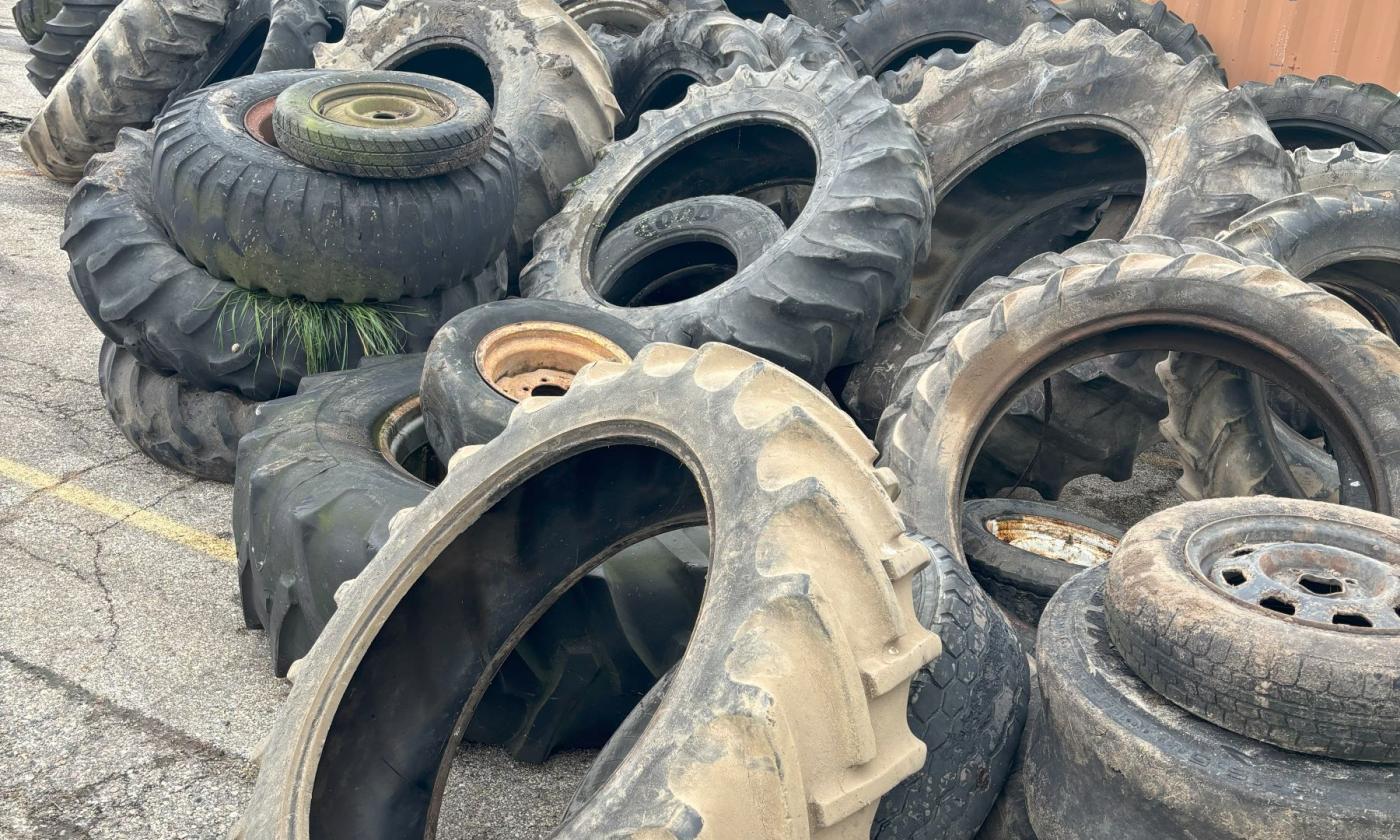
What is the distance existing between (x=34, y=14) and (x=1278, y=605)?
985 cm

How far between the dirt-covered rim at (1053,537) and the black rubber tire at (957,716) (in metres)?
1.11

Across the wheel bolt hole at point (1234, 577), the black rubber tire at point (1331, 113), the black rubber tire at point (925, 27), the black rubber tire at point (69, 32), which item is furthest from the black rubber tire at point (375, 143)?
the black rubber tire at point (69, 32)

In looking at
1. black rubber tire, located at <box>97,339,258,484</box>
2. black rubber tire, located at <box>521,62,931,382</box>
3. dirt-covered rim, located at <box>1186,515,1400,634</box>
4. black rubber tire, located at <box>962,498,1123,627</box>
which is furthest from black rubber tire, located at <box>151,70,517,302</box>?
dirt-covered rim, located at <box>1186,515,1400,634</box>

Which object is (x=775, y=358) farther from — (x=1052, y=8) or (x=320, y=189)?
(x=1052, y=8)

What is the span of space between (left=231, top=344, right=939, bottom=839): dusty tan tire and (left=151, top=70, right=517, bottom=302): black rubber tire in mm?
1614

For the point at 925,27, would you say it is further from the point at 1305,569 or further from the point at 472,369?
the point at 1305,569

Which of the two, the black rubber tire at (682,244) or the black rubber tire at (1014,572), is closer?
the black rubber tire at (1014,572)

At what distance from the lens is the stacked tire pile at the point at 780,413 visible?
6.04 ft

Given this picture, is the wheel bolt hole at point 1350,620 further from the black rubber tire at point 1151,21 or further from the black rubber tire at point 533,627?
the black rubber tire at point 1151,21

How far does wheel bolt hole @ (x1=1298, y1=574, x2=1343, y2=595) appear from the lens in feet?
6.79

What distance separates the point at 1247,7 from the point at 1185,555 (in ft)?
19.5

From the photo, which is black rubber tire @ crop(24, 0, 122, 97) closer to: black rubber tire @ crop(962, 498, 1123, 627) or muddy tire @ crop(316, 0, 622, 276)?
muddy tire @ crop(316, 0, 622, 276)

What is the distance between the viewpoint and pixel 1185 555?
2.10 m

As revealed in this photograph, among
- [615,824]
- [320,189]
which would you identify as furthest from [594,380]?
[320,189]
